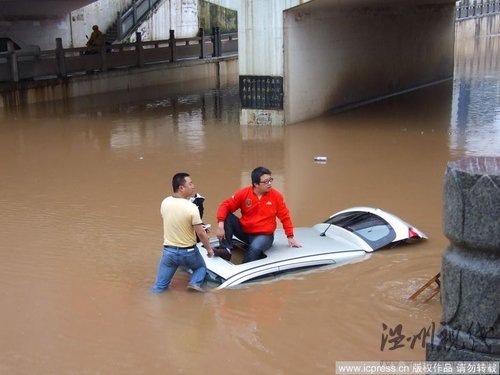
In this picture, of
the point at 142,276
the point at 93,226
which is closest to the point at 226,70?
the point at 93,226

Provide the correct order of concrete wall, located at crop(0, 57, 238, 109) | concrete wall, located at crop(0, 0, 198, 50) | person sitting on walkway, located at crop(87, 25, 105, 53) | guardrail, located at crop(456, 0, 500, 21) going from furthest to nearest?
1. guardrail, located at crop(456, 0, 500, 21)
2. concrete wall, located at crop(0, 0, 198, 50)
3. person sitting on walkway, located at crop(87, 25, 105, 53)
4. concrete wall, located at crop(0, 57, 238, 109)

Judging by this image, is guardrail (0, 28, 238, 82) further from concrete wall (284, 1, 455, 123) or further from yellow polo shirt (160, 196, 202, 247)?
yellow polo shirt (160, 196, 202, 247)

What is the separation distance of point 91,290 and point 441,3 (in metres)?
23.6

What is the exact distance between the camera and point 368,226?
774 cm

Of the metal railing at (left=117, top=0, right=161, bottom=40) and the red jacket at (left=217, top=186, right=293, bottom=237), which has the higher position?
the metal railing at (left=117, top=0, right=161, bottom=40)

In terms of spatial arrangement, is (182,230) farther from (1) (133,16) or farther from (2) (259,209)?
(1) (133,16)

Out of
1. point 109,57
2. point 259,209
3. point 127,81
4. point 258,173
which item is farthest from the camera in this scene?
point 127,81

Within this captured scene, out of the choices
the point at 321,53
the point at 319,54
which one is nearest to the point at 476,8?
the point at 321,53

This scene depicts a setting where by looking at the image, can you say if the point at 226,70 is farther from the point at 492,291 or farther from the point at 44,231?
the point at 492,291

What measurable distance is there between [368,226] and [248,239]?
5.04 ft

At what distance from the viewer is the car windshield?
753cm

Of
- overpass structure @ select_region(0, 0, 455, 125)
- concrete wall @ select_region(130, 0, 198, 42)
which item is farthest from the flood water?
concrete wall @ select_region(130, 0, 198, 42)

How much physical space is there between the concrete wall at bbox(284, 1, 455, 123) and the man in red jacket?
1034 cm

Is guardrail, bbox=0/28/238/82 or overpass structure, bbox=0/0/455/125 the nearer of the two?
overpass structure, bbox=0/0/455/125
